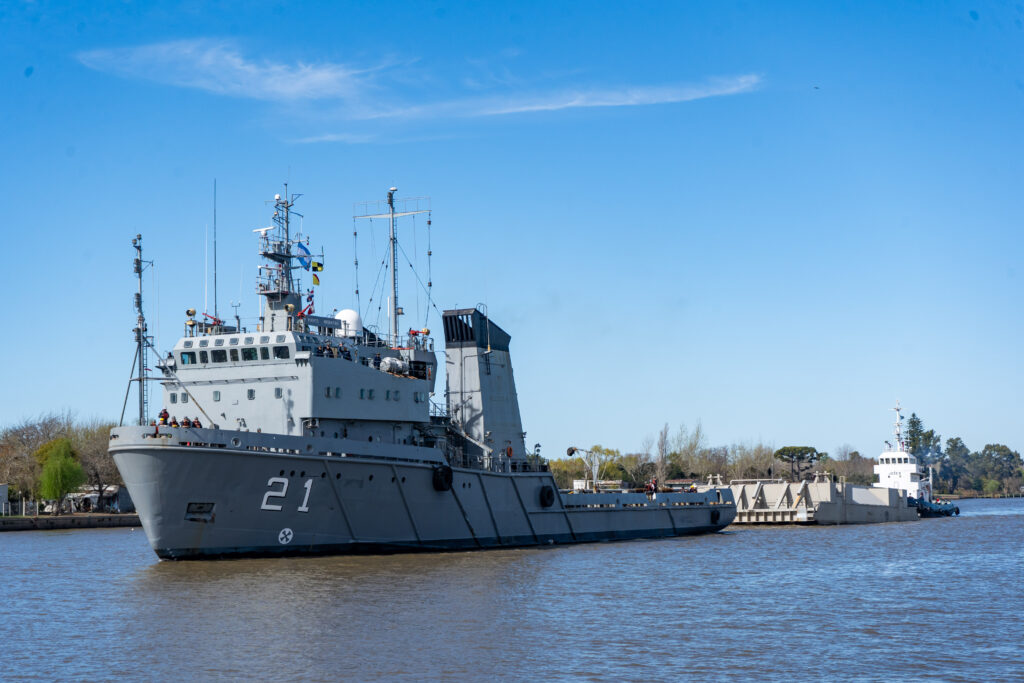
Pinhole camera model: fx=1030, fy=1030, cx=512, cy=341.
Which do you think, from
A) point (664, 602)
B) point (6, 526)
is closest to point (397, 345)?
point (664, 602)

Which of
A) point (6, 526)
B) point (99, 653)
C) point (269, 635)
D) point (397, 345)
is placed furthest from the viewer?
point (6, 526)

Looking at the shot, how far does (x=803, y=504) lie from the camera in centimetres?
5688

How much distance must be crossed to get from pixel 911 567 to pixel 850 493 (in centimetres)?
2889

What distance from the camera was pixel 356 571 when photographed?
27.4 m

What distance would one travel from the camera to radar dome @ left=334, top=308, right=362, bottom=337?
3562cm

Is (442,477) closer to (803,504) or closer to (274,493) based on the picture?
(274,493)

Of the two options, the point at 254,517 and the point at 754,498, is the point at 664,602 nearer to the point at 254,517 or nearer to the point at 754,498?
the point at 254,517

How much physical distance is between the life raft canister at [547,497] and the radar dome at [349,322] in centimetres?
925

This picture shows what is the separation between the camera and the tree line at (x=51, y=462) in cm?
6531

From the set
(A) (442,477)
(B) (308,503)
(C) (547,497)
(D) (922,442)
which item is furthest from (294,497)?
(D) (922,442)

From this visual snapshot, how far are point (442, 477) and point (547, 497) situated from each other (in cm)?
704

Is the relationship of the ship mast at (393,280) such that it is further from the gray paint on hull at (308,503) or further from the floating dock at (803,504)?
the floating dock at (803,504)

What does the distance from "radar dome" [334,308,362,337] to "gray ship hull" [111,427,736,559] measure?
18.0ft

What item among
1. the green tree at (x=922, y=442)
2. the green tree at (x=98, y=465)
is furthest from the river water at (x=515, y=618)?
the green tree at (x=922, y=442)
